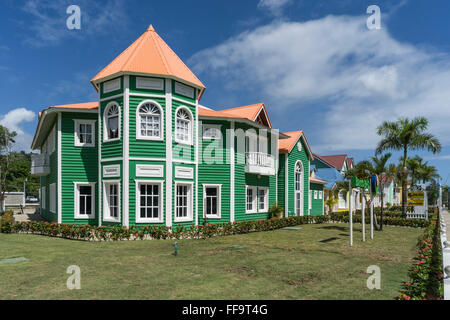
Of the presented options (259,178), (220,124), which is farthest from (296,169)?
(220,124)

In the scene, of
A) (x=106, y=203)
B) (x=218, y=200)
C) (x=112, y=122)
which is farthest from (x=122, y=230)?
(x=218, y=200)

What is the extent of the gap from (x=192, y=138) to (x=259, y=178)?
6213 millimetres

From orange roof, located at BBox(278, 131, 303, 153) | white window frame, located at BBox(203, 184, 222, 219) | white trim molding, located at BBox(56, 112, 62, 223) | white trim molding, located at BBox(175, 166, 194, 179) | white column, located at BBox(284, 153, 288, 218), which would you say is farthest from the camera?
orange roof, located at BBox(278, 131, 303, 153)

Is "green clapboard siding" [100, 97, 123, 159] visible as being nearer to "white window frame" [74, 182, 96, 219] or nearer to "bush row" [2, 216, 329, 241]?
"white window frame" [74, 182, 96, 219]

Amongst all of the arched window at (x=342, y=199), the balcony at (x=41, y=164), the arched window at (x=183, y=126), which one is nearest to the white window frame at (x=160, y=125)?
the arched window at (x=183, y=126)

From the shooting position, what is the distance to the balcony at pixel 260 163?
1944cm

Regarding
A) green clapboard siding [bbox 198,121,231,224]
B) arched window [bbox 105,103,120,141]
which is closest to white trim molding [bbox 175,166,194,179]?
green clapboard siding [bbox 198,121,231,224]

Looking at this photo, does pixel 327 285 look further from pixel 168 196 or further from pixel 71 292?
pixel 168 196

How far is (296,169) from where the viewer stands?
24797mm

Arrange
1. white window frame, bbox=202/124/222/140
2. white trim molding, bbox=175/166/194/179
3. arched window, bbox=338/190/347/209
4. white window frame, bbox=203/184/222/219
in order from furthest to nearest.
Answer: arched window, bbox=338/190/347/209 → white window frame, bbox=202/124/222/140 → white window frame, bbox=203/184/222/219 → white trim molding, bbox=175/166/194/179

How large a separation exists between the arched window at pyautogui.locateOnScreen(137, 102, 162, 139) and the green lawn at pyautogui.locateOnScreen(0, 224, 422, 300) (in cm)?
525

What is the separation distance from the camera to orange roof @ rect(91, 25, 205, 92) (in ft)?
51.1

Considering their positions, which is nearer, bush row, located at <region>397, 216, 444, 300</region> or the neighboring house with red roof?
bush row, located at <region>397, 216, 444, 300</region>

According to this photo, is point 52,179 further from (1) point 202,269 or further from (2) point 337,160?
(2) point 337,160
